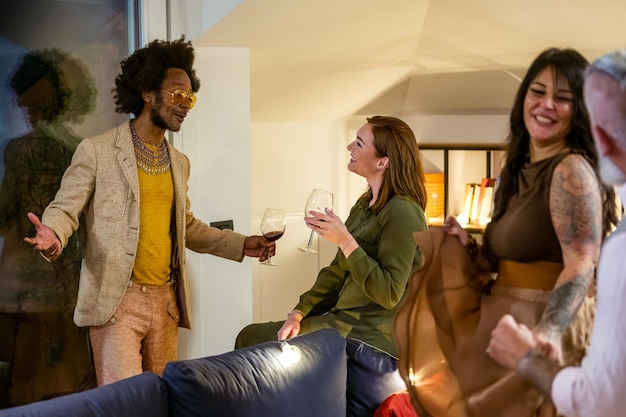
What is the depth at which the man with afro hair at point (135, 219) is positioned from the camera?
2.53 meters

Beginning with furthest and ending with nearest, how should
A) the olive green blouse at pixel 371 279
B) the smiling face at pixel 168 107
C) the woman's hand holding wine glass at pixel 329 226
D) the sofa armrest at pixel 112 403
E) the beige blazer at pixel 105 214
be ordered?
the smiling face at pixel 168 107 → the beige blazer at pixel 105 214 → the olive green blouse at pixel 371 279 → the woman's hand holding wine glass at pixel 329 226 → the sofa armrest at pixel 112 403

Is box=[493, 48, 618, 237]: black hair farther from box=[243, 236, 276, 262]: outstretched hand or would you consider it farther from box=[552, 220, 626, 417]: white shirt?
box=[243, 236, 276, 262]: outstretched hand

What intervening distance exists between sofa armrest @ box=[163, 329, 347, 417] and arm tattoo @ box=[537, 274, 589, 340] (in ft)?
3.91

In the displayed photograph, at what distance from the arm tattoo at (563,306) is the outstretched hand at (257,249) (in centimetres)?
185

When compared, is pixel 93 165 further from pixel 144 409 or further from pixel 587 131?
pixel 587 131

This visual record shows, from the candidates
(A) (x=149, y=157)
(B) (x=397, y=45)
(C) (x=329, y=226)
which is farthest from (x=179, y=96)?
(B) (x=397, y=45)

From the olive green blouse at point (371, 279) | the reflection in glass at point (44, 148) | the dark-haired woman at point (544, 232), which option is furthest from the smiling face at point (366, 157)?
the dark-haired woman at point (544, 232)

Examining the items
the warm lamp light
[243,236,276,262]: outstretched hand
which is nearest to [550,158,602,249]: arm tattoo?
the warm lamp light

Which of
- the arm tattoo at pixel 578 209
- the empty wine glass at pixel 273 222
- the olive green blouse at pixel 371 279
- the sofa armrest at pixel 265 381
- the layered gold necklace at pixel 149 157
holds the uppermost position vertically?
the layered gold necklace at pixel 149 157

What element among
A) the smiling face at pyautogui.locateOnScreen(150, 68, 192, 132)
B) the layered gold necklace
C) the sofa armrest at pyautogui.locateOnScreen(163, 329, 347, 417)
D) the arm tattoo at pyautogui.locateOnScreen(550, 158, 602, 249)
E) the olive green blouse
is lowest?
the sofa armrest at pyautogui.locateOnScreen(163, 329, 347, 417)

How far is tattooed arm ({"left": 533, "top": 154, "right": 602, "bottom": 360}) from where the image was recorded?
1.05 meters

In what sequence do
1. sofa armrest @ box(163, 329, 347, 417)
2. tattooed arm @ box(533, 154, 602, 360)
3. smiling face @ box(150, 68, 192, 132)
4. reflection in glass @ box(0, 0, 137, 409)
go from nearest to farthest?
tattooed arm @ box(533, 154, 602, 360)
sofa armrest @ box(163, 329, 347, 417)
smiling face @ box(150, 68, 192, 132)
reflection in glass @ box(0, 0, 137, 409)

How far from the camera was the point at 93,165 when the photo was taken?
2.53 m

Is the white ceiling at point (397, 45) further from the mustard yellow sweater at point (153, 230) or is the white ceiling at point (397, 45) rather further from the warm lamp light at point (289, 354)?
the warm lamp light at point (289, 354)
